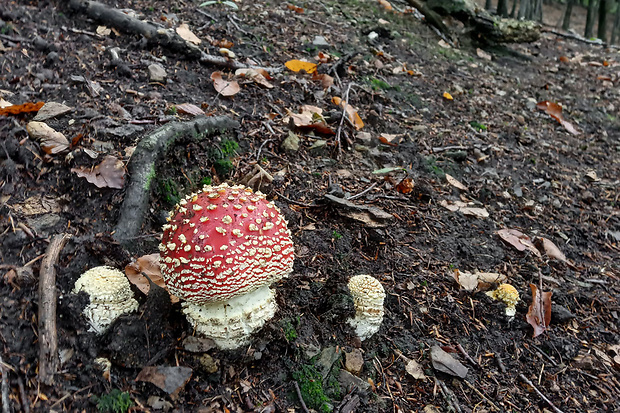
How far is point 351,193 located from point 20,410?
237 centimetres

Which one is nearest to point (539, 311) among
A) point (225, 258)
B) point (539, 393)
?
point (539, 393)

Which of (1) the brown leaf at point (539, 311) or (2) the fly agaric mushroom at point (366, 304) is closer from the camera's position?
(2) the fly agaric mushroom at point (366, 304)

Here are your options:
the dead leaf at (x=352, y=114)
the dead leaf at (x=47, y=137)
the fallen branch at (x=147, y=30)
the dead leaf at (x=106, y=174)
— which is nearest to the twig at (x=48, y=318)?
the dead leaf at (x=106, y=174)

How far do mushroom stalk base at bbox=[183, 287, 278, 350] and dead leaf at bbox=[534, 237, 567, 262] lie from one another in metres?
2.41

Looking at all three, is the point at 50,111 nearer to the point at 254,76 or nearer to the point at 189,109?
the point at 189,109

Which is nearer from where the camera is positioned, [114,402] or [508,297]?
[114,402]

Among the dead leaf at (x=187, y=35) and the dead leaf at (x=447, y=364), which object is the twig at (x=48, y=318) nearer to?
the dead leaf at (x=447, y=364)

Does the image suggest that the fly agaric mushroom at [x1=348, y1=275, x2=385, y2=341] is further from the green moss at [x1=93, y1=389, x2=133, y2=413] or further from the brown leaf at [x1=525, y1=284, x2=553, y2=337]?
the green moss at [x1=93, y1=389, x2=133, y2=413]

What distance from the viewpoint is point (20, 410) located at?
1.70 m

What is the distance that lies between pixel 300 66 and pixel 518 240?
2829mm

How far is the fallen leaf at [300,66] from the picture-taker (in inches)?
183

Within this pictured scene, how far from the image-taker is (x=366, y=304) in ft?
7.83

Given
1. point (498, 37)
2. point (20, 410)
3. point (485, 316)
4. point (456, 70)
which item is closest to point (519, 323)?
point (485, 316)

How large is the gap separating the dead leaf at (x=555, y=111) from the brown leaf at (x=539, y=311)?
12.7 feet
